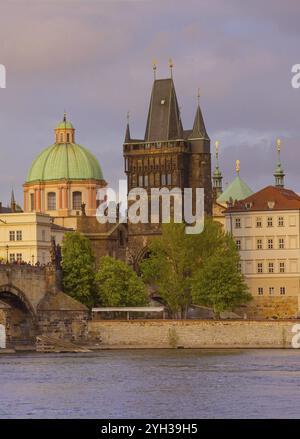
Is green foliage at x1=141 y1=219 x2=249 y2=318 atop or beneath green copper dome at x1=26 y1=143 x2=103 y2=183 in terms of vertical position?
beneath

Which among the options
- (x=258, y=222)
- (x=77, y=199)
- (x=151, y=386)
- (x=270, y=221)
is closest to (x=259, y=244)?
(x=258, y=222)

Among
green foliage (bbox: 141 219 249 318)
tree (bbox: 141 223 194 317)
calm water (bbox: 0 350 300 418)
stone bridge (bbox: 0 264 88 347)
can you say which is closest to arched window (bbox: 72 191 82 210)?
green foliage (bbox: 141 219 249 318)

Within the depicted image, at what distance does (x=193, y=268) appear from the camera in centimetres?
13588

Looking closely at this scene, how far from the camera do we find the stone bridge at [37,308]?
12500 cm

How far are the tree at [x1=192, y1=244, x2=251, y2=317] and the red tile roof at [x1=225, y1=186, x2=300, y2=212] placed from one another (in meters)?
17.3

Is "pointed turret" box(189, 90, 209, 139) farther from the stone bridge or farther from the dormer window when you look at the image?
the stone bridge

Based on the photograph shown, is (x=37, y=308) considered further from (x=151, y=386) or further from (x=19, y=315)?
(x=151, y=386)

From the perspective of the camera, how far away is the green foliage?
131250mm

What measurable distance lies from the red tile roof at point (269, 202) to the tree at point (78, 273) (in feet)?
72.0

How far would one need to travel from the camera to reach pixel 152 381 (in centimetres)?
8881

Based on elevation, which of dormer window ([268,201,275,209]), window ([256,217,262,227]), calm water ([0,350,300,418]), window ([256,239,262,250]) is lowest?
calm water ([0,350,300,418])

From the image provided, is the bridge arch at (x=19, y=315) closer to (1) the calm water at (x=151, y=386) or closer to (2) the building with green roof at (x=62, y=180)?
(1) the calm water at (x=151, y=386)
